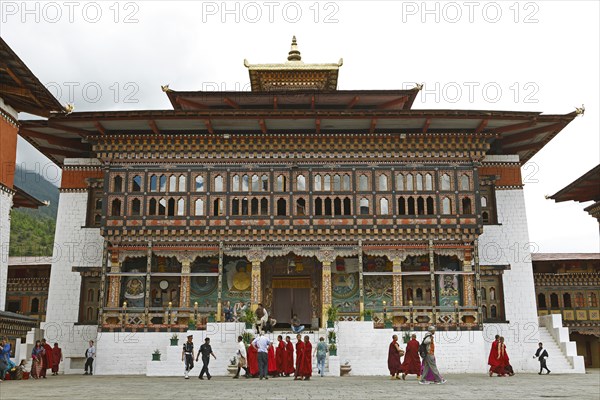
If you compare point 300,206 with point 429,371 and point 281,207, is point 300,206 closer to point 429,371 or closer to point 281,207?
point 281,207

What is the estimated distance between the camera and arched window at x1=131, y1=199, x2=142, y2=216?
2486 centimetres

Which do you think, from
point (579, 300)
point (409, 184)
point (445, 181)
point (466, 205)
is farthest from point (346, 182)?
point (579, 300)

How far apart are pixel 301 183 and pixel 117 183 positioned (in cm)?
696

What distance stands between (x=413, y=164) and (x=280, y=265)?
6527mm

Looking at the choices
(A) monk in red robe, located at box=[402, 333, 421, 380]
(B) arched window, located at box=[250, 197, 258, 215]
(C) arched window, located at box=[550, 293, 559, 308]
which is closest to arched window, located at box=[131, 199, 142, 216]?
(B) arched window, located at box=[250, 197, 258, 215]

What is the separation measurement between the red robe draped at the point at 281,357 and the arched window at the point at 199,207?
7.63 m

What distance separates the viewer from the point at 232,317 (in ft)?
77.6

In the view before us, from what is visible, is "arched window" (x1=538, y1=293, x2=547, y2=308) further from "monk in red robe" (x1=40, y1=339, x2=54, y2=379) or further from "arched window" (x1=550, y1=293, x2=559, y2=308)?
"monk in red robe" (x1=40, y1=339, x2=54, y2=379)

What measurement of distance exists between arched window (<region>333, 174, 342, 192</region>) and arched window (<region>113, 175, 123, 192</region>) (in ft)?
26.3

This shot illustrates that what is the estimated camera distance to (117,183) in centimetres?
2517

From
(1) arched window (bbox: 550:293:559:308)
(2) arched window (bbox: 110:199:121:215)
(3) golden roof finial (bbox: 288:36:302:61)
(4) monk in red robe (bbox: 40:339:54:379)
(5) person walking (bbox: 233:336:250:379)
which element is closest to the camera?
Result: (5) person walking (bbox: 233:336:250:379)

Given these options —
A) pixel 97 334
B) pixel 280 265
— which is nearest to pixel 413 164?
pixel 280 265

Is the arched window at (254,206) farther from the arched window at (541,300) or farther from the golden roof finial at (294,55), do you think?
the arched window at (541,300)

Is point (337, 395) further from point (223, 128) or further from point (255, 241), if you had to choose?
point (223, 128)
